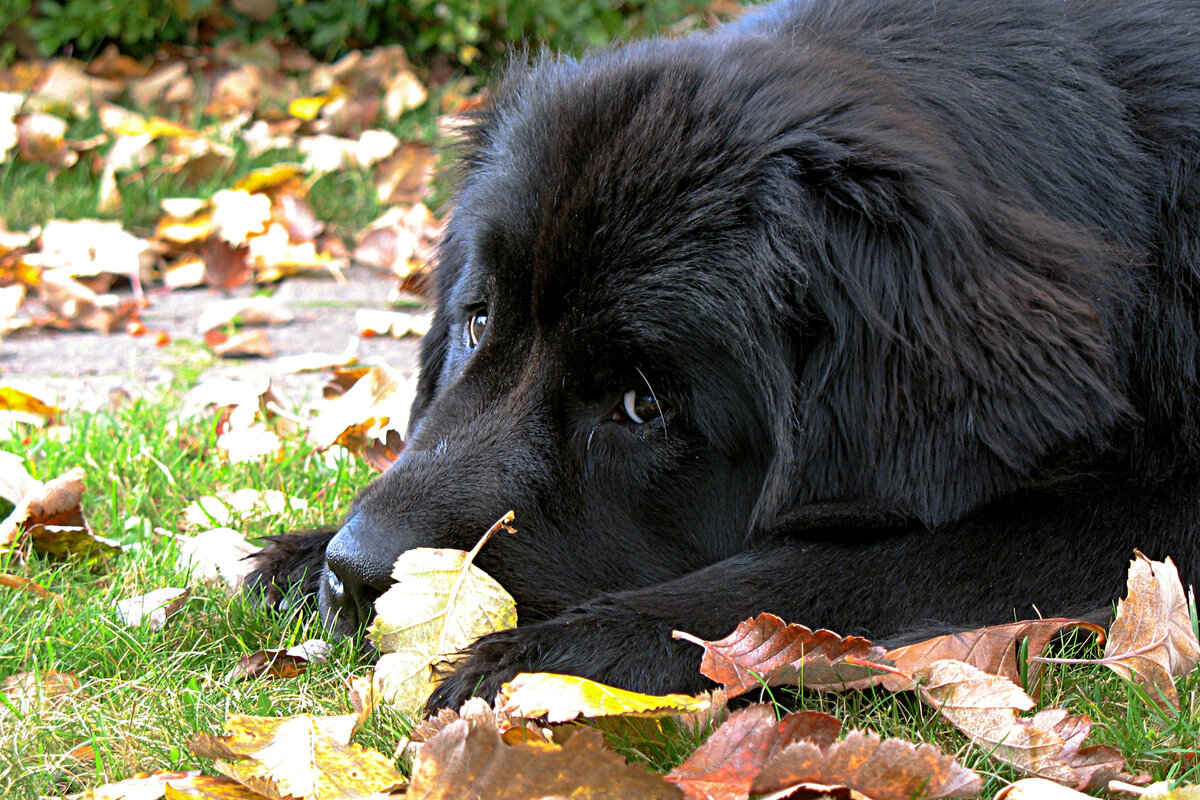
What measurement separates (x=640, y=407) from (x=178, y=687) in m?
0.89

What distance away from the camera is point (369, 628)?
203 cm

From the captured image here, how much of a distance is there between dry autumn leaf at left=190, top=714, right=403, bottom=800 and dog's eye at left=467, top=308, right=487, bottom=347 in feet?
3.15

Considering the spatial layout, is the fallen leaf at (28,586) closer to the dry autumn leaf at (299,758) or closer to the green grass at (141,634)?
the green grass at (141,634)

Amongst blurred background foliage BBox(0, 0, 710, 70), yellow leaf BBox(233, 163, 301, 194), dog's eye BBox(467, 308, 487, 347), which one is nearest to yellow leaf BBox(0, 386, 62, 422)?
dog's eye BBox(467, 308, 487, 347)

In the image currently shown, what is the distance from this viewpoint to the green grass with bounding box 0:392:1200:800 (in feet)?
5.74

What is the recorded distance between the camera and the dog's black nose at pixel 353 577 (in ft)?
6.77

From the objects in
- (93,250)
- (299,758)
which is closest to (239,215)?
(93,250)

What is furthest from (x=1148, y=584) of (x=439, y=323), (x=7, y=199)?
(x=7, y=199)

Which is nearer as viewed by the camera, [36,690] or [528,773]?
[528,773]

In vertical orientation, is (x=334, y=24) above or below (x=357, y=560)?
above

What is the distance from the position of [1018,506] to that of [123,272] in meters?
3.82

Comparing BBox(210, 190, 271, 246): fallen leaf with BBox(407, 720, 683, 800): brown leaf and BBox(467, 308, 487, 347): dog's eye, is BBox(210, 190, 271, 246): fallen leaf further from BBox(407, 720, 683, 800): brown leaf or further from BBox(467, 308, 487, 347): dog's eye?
BBox(407, 720, 683, 800): brown leaf

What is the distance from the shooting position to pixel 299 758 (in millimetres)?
1693

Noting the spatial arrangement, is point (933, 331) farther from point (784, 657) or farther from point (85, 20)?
point (85, 20)
